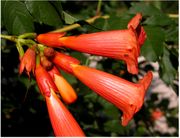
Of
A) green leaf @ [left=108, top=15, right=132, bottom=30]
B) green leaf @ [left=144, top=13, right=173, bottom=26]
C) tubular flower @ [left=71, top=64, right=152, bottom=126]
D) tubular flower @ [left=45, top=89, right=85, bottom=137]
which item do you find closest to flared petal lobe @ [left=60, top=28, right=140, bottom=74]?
tubular flower @ [left=71, top=64, right=152, bottom=126]

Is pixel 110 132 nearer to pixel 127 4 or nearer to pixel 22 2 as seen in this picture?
pixel 127 4

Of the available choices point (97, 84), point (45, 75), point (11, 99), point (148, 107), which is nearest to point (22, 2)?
point (45, 75)

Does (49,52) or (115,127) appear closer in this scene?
(49,52)

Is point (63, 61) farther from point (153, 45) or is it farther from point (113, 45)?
point (153, 45)

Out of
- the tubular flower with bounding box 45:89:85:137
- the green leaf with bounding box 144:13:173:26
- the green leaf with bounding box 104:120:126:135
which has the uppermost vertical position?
the green leaf with bounding box 144:13:173:26

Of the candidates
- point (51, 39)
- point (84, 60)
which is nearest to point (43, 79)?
point (51, 39)

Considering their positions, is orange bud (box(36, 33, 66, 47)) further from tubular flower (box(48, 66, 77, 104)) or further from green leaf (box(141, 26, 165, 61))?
green leaf (box(141, 26, 165, 61))
